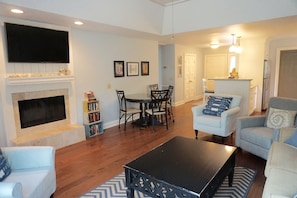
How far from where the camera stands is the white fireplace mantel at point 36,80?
3.17m

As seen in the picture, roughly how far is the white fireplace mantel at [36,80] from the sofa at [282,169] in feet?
11.5

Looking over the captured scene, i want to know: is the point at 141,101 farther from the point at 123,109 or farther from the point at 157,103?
the point at 123,109

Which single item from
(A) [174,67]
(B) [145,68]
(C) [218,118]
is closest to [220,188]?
(C) [218,118]

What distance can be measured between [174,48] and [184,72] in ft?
3.62

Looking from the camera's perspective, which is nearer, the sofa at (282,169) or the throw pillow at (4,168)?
the sofa at (282,169)

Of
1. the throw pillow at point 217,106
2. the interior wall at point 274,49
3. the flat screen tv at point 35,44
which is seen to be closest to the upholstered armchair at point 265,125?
the throw pillow at point 217,106

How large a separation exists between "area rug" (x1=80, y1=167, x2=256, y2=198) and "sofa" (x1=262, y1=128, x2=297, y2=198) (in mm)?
538

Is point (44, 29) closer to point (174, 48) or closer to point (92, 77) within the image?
point (92, 77)

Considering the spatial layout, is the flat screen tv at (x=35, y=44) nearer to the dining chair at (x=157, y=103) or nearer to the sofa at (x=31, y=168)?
the sofa at (x=31, y=168)

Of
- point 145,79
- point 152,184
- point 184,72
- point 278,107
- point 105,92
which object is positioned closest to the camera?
point 152,184

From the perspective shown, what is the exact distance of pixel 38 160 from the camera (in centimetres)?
204

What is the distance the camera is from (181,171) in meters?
1.84

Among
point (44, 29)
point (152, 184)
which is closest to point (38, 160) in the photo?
point (152, 184)

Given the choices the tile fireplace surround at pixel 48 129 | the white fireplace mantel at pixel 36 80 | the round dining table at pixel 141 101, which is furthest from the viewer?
the round dining table at pixel 141 101
